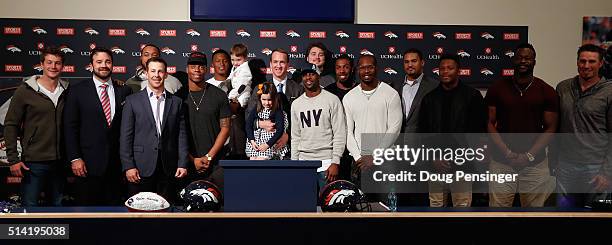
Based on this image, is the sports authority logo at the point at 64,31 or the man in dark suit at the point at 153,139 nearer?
the man in dark suit at the point at 153,139

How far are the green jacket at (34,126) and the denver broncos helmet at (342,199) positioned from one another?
257 centimetres

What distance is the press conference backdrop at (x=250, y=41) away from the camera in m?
6.03

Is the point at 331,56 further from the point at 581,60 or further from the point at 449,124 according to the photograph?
the point at 581,60

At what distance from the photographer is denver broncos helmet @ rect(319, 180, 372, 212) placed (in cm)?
309

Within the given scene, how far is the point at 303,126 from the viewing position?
16.2ft

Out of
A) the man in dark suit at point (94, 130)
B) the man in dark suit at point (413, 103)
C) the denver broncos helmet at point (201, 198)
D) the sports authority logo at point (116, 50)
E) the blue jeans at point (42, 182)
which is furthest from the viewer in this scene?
the sports authority logo at point (116, 50)

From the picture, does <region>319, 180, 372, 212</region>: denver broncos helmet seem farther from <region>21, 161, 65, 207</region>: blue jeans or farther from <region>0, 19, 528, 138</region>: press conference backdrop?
<region>0, 19, 528, 138</region>: press conference backdrop

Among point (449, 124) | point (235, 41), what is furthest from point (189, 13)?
point (449, 124)

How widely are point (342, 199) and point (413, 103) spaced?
2220 mm

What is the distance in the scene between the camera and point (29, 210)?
316 cm

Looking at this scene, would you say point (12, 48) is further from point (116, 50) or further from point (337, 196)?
point (337, 196)

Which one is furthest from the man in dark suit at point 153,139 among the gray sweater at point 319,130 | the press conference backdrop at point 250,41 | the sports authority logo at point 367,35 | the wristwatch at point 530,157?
the wristwatch at point 530,157

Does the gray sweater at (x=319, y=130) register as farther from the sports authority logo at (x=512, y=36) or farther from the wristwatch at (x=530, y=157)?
the sports authority logo at (x=512, y=36)
